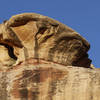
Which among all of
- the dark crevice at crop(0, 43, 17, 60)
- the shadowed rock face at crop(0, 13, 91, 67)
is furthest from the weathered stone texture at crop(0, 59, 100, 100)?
the dark crevice at crop(0, 43, 17, 60)

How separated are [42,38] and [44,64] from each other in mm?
1148

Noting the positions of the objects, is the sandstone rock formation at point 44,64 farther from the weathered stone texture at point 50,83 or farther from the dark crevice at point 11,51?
the dark crevice at point 11,51

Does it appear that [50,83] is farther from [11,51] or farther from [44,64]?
[11,51]

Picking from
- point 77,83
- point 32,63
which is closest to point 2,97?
point 32,63

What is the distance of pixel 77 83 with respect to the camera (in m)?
21.0

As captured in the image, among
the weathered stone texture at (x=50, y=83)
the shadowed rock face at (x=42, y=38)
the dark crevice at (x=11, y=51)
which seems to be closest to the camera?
the weathered stone texture at (x=50, y=83)

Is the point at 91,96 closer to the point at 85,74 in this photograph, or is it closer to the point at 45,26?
the point at 85,74

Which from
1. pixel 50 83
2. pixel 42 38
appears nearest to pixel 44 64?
pixel 50 83

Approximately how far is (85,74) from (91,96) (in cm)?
104

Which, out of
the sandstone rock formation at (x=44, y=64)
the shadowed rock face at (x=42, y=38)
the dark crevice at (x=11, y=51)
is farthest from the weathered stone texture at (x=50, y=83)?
the dark crevice at (x=11, y=51)

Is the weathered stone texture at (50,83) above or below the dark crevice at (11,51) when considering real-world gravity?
below

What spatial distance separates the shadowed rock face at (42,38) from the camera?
21.7 m

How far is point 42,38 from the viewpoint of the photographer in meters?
21.9

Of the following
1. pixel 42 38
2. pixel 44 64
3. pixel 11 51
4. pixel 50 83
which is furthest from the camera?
pixel 11 51
